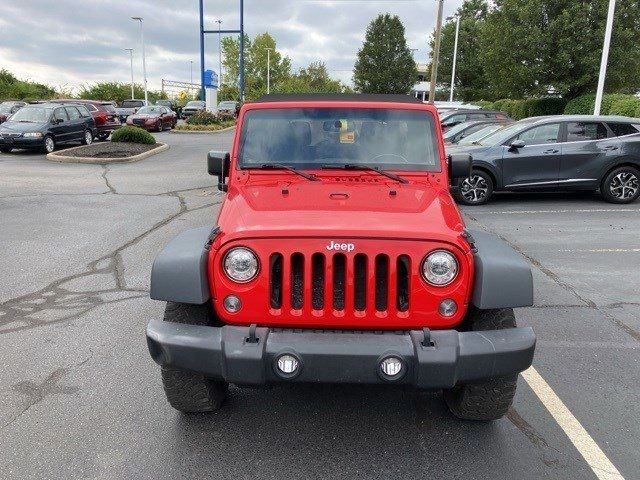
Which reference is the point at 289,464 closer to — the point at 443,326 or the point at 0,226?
the point at 443,326

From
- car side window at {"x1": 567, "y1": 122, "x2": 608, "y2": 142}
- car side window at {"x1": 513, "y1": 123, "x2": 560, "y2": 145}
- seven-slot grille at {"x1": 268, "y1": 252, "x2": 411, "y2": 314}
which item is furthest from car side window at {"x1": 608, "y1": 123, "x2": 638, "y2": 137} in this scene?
seven-slot grille at {"x1": 268, "y1": 252, "x2": 411, "y2": 314}

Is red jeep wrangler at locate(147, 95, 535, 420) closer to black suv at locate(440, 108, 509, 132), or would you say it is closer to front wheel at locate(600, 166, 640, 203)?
front wheel at locate(600, 166, 640, 203)

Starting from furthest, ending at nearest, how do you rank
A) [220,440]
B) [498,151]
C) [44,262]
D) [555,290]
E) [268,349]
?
[498,151]
[44,262]
[555,290]
[220,440]
[268,349]

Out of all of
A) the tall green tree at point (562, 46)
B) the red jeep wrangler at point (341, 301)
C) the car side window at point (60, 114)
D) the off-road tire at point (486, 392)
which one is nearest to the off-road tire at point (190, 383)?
the red jeep wrangler at point (341, 301)

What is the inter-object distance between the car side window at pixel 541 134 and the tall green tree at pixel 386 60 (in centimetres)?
5841

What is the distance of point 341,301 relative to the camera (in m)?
2.84

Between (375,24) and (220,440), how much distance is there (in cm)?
7245

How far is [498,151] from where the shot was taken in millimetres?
10430

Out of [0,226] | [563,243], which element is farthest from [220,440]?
[0,226]

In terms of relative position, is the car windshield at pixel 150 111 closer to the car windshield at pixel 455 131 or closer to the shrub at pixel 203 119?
the shrub at pixel 203 119

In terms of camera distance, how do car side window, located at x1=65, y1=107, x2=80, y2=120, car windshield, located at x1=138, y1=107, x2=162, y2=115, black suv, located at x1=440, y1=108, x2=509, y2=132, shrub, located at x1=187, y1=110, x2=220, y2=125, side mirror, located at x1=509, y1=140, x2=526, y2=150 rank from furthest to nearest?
shrub, located at x1=187, y1=110, x2=220, y2=125 → car windshield, located at x1=138, y1=107, x2=162, y2=115 → car side window, located at x1=65, y1=107, x2=80, y2=120 → black suv, located at x1=440, y1=108, x2=509, y2=132 → side mirror, located at x1=509, y1=140, x2=526, y2=150

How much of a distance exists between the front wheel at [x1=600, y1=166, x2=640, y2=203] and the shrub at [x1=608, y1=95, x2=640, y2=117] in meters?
11.4

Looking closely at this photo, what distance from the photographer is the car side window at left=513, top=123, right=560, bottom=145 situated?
1048 centimetres

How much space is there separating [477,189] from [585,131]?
2.36m
